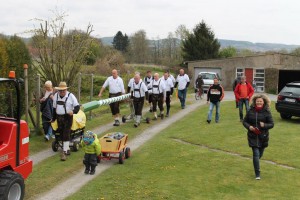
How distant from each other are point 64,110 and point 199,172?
13.3ft

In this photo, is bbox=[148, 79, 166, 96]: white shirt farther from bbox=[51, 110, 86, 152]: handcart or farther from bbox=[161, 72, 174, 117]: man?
bbox=[51, 110, 86, 152]: handcart

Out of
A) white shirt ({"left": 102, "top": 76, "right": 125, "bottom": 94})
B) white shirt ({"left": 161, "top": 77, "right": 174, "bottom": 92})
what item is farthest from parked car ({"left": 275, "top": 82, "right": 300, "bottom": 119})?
white shirt ({"left": 102, "top": 76, "right": 125, "bottom": 94})

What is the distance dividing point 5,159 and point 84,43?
1976 cm

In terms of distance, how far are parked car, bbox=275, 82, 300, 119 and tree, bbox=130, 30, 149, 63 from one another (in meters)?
56.6

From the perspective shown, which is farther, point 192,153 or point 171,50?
point 171,50

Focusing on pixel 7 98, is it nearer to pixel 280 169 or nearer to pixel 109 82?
pixel 109 82

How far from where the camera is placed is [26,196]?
8.06 metres

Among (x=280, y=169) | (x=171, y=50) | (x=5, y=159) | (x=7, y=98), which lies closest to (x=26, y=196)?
(x=5, y=159)

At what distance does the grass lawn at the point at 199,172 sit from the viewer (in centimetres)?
826

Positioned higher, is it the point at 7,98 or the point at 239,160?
the point at 7,98

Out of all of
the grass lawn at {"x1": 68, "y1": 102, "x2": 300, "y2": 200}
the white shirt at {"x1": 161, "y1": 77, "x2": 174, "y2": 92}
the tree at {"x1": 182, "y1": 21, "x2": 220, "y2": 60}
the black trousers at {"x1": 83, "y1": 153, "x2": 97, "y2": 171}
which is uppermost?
the tree at {"x1": 182, "y1": 21, "x2": 220, "y2": 60}

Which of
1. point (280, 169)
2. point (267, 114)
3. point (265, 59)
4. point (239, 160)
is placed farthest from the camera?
point (265, 59)

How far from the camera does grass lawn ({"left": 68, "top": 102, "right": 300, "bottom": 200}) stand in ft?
27.1

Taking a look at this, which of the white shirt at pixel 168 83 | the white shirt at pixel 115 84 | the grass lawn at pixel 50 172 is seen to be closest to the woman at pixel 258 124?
the grass lawn at pixel 50 172
